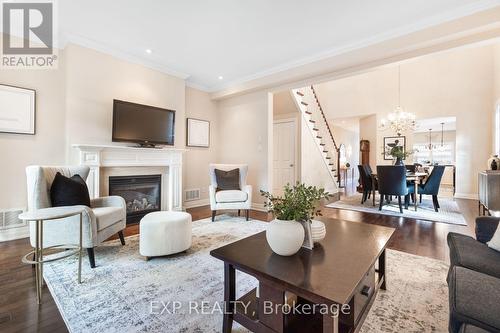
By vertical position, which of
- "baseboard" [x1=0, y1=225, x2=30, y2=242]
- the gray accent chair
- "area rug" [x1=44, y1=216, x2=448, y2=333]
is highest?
the gray accent chair

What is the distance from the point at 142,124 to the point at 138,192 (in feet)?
3.94

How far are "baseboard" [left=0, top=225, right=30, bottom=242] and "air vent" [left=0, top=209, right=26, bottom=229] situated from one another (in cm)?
4

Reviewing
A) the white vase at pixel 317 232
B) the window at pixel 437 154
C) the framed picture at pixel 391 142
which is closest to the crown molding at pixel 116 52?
the white vase at pixel 317 232

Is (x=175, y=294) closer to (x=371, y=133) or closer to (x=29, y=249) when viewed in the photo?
(x=29, y=249)

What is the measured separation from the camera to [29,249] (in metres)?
2.66

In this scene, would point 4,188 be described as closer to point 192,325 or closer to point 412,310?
point 192,325

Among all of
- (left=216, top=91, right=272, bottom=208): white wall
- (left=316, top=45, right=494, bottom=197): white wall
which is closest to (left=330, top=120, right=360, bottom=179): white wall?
(left=316, top=45, right=494, bottom=197): white wall

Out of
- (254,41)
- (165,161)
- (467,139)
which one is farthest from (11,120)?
(467,139)

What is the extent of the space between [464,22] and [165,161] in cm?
460

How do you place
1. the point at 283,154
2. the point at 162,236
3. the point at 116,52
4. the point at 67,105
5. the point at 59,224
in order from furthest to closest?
the point at 283,154
the point at 116,52
the point at 67,105
the point at 162,236
the point at 59,224

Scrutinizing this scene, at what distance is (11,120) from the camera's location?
2953mm

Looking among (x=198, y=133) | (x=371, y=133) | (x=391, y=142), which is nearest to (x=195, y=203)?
(x=198, y=133)

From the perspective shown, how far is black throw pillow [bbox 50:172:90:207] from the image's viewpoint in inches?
91.1

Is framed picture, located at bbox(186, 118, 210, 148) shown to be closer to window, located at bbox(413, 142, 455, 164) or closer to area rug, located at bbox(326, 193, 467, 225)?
area rug, located at bbox(326, 193, 467, 225)
